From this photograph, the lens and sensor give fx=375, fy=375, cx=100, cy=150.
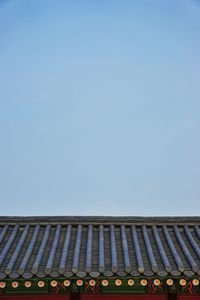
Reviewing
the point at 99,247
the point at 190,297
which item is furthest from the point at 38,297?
the point at 190,297

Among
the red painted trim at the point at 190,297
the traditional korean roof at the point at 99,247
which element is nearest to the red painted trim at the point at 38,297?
the traditional korean roof at the point at 99,247

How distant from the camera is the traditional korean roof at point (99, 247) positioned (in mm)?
6363

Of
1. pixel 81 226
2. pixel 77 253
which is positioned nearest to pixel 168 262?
pixel 77 253

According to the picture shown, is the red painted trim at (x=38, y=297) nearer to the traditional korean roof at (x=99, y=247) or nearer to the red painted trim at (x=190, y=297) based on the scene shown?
the traditional korean roof at (x=99, y=247)

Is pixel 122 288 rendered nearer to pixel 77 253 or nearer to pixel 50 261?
pixel 77 253

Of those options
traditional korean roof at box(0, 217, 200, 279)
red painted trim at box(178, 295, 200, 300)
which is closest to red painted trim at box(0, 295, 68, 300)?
traditional korean roof at box(0, 217, 200, 279)

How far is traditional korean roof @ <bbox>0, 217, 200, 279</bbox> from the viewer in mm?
6363

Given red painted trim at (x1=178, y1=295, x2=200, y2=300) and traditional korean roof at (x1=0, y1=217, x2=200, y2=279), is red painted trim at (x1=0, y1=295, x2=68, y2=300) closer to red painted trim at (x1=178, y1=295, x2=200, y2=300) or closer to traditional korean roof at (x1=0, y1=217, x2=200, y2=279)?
traditional korean roof at (x1=0, y1=217, x2=200, y2=279)

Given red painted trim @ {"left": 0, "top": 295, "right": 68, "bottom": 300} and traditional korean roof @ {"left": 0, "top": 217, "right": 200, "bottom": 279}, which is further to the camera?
red painted trim @ {"left": 0, "top": 295, "right": 68, "bottom": 300}

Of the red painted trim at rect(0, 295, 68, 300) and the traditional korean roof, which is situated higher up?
the traditional korean roof

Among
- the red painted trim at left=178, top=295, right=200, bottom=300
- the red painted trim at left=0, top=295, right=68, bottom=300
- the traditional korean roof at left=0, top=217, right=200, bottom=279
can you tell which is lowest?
the red painted trim at left=0, top=295, right=68, bottom=300

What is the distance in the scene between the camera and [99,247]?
24.5 ft

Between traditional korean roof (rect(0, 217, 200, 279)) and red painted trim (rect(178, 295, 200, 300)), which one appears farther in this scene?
red painted trim (rect(178, 295, 200, 300))

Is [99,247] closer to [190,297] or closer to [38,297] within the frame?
[38,297]
